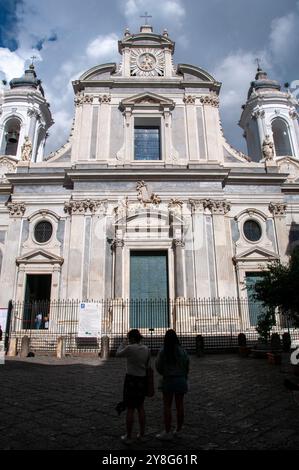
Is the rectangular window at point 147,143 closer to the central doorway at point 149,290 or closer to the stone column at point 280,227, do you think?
the central doorway at point 149,290

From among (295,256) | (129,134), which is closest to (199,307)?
(295,256)

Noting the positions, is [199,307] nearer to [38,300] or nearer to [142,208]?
[142,208]

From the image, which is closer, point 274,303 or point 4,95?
point 274,303

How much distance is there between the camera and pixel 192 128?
21.6 metres

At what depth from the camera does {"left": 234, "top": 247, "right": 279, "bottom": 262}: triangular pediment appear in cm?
1898

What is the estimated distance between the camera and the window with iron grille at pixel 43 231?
19511 mm

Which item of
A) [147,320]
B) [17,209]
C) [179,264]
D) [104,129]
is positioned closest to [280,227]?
[179,264]

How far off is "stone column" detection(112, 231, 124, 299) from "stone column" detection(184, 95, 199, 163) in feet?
21.3

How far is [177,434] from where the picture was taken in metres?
4.40

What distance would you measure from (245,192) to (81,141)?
9924 mm

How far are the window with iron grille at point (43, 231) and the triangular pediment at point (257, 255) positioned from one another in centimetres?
1007

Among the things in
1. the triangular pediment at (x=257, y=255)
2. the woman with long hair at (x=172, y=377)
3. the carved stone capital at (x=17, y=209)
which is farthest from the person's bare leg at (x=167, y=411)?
the carved stone capital at (x=17, y=209)

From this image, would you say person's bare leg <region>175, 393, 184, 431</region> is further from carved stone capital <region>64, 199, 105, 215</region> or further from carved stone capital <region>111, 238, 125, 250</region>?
carved stone capital <region>64, 199, 105, 215</region>

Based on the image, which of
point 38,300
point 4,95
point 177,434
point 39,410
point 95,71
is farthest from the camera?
point 4,95
